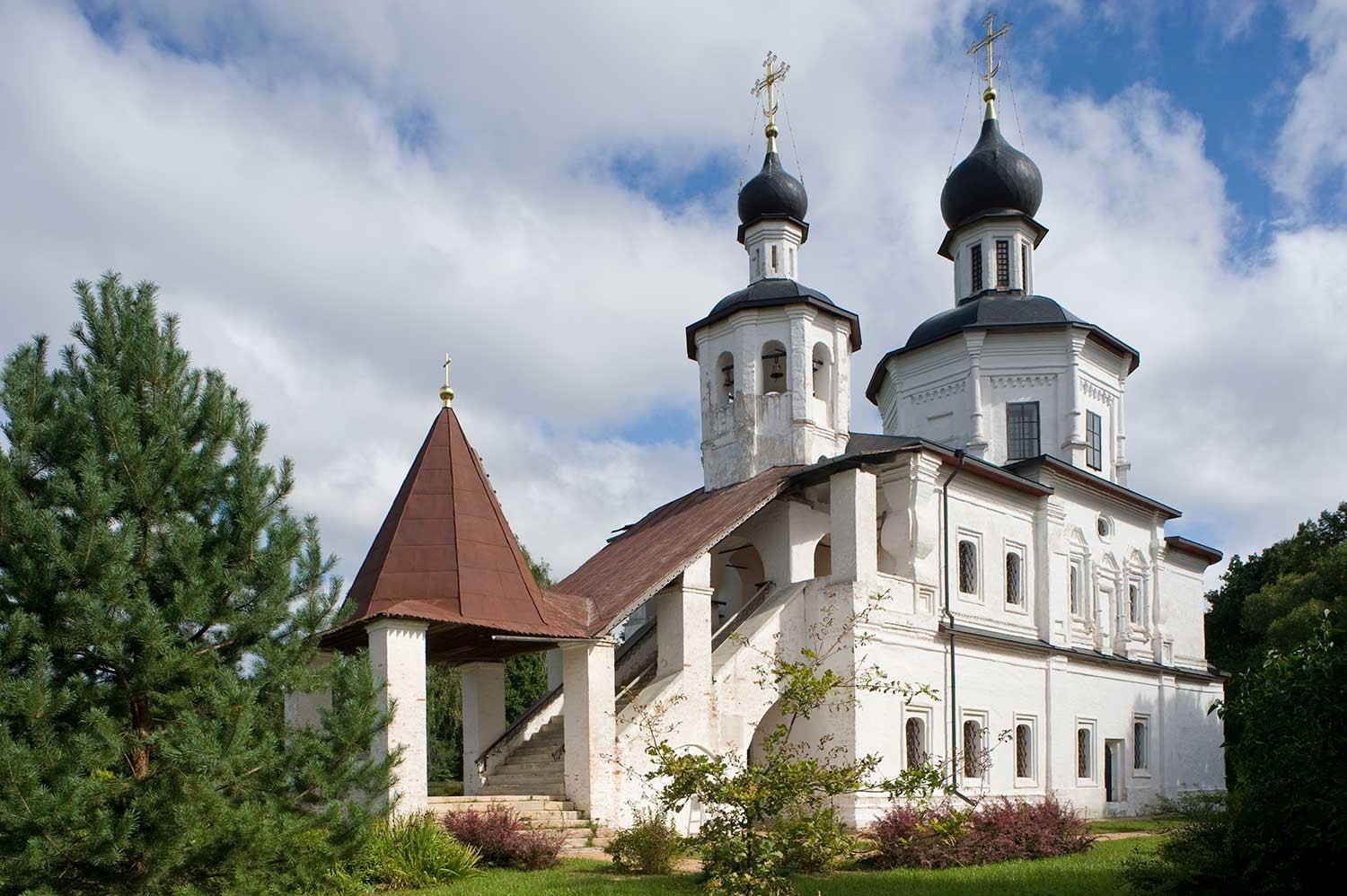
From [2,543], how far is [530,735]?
33.9ft

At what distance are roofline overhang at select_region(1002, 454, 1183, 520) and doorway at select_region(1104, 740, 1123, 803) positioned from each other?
483 cm

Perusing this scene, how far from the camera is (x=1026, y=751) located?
2025 cm

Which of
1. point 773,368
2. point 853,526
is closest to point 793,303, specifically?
point 773,368

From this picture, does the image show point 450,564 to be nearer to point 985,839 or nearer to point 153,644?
point 153,644

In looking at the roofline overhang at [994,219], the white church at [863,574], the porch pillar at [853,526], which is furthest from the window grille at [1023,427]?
the porch pillar at [853,526]

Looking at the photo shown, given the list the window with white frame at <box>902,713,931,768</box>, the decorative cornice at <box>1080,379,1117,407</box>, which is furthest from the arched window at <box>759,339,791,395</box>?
the decorative cornice at <box>1080,379,1117,407</box>

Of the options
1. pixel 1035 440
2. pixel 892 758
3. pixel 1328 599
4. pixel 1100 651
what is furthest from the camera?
pixel 1328 599

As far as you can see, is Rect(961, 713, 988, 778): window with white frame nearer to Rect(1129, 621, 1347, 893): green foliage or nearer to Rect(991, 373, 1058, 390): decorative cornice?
Rect(991, 373, 1058, 390): decorative cornice

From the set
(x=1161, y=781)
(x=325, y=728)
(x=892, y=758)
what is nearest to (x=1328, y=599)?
(x=1161, y=781)

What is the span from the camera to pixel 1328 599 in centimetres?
2817

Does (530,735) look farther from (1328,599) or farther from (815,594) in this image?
(1328,599)

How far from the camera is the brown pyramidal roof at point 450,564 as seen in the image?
46.0ft

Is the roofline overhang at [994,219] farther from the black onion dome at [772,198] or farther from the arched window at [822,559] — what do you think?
the arched window at [822,559]

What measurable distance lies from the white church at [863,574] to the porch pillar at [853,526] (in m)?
0.04
